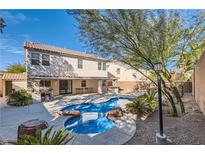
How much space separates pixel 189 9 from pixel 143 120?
3981mm

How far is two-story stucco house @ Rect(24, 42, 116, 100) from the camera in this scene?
26.9ft

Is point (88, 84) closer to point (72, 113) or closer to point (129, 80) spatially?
point (129, 80)

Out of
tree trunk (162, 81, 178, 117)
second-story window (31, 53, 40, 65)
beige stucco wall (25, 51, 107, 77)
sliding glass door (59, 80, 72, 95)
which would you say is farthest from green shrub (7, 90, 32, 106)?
tree trunk (162, 81, 178, 117)

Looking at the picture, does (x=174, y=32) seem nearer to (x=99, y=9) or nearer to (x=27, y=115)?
(x=99, y=9)

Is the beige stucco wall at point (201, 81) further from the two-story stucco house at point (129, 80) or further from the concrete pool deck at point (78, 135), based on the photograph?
the concrete pool deck at point (78, 135)

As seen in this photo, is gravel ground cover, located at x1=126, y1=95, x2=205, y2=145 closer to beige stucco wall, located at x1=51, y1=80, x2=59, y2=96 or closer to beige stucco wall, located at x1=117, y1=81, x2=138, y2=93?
beige stucco wall, located at x1=117, y1=81, x2=138, y2=93

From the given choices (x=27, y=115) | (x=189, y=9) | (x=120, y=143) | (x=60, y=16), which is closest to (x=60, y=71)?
(x=27, y=115)

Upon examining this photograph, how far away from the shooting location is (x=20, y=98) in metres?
6.81

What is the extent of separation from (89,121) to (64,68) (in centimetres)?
603

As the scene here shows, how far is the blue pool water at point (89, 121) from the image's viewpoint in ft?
15.8

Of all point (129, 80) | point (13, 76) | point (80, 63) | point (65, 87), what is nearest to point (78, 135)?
point (13, 76)

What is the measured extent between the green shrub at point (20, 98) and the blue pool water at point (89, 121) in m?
2.06

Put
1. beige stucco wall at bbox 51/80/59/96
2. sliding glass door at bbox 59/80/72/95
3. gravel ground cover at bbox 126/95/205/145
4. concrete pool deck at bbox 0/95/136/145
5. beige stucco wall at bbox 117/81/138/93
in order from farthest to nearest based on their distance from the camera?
1. sliding glass door at bbox 59/80/72/95
2. beige stucco wall at bbox 51/80/59/96
3. beige stucco wall at bbox 117/81/138/93
4. concrete pool deck at bbox 0/95/136/145
5. gravel ground cover at bbox 126/95/205/145
